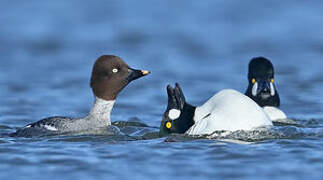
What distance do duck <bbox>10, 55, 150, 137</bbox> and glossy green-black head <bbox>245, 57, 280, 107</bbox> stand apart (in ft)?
9.43

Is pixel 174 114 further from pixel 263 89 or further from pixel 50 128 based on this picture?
pixel 263 89

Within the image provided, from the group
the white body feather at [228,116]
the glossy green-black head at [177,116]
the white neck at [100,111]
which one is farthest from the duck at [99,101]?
the white body feather at [228,116]

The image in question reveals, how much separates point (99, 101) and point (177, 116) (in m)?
1.60

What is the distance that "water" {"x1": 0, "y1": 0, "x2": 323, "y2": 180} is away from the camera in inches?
462

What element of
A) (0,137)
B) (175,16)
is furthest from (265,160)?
(175,16)

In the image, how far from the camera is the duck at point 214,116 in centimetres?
1317

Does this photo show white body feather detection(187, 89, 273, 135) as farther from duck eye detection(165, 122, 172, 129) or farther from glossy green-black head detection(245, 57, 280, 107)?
glossy green-black head detection(245, 57, 280, 107)

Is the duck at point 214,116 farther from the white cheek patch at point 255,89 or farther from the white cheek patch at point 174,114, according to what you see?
the white cheek patch at point 255,89

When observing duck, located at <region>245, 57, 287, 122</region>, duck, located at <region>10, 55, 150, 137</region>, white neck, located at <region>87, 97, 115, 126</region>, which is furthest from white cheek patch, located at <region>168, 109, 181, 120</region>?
duck, located at <region>245, 57, 287, 122</region>

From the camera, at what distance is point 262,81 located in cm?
1631

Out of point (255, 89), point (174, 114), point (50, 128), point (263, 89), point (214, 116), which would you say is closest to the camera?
point (214, 116)

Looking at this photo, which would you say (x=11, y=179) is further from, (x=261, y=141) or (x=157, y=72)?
(x=157, y=72)

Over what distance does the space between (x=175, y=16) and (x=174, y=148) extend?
1814 centimetres

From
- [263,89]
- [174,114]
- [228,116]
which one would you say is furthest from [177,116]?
[263,89]
